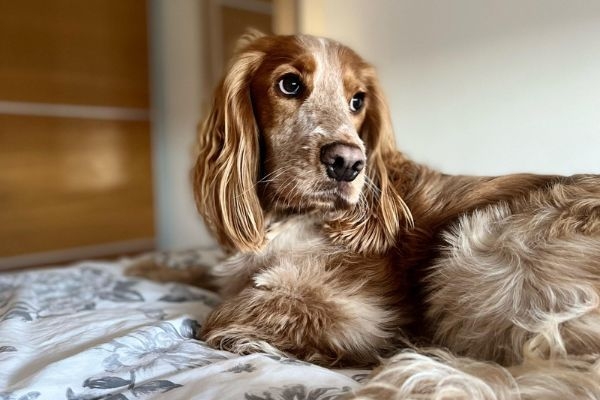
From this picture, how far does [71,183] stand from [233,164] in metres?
2.14

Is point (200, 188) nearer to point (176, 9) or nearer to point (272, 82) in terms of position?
point (272, 82)

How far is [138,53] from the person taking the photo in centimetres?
350

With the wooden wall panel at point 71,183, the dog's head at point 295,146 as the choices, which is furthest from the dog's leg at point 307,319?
the wooden wall panel at point 71,183

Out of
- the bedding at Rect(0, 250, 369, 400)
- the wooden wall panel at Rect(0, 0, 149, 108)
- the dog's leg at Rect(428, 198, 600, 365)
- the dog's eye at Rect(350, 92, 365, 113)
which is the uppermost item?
the wooden wall panel at Rect(0, 0, 149, 108)

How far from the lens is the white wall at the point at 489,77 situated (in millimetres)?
1752

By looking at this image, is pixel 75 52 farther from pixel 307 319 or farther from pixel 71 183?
pixel 307 319

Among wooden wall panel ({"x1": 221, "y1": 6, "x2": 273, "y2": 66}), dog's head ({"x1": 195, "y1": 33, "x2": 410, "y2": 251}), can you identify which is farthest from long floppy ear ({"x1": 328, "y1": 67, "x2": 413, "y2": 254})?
wooden wall panel ({"x1": 221, "y1": 6, "x2": 273, "y2": 66})

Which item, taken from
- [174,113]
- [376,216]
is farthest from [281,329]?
[174,113]

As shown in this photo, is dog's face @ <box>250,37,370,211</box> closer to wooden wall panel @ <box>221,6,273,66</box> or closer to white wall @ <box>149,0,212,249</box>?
wooden wall panel @ <box>221,6,273,66</box>

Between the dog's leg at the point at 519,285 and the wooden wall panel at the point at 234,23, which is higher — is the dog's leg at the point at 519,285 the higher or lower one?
the lower one

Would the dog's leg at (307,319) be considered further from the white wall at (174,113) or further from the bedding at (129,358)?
the white wall at (174,113)

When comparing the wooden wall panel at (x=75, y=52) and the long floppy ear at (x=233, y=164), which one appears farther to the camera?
the wooden wall panel at (x=75, y=52)

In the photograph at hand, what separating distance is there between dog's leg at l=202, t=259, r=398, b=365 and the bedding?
0.06 meters

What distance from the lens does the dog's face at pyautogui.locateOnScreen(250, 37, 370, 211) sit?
1225mm
